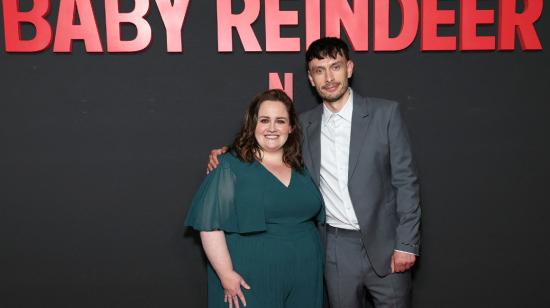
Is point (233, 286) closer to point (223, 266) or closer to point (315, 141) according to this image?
point (223, 266)

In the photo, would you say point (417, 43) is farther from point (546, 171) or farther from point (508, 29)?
point (546, 171)

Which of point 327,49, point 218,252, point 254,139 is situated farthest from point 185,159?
point 327,49

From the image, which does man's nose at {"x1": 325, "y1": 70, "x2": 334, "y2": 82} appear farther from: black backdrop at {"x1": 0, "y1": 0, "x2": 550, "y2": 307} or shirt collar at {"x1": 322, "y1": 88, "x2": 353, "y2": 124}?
black backdrop at {"x1": 0, "y1": 0, "x2": 550, "y2": 307}

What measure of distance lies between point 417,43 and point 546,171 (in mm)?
1136

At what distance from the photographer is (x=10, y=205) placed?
98.8 inches

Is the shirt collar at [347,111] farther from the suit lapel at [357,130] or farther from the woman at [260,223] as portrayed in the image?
the woman at [260,223]

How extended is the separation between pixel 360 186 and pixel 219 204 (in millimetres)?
669

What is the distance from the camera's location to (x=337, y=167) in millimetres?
2027

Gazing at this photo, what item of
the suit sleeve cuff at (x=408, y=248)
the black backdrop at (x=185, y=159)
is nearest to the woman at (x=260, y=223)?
the suit sleeve cuff at (x=408, y=248)

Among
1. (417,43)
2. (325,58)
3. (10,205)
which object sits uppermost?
(417,43)

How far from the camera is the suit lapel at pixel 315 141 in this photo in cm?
207

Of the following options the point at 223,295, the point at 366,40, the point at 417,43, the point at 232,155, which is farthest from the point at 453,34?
the point at 223,295

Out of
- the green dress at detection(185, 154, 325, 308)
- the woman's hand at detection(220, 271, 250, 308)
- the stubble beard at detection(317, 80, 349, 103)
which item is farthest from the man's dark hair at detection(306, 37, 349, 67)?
the woman's hand at detection(220, 271, 250, 308)

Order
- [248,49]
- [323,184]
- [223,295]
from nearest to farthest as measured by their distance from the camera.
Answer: [223,295]
[323,184]
[248,49]
